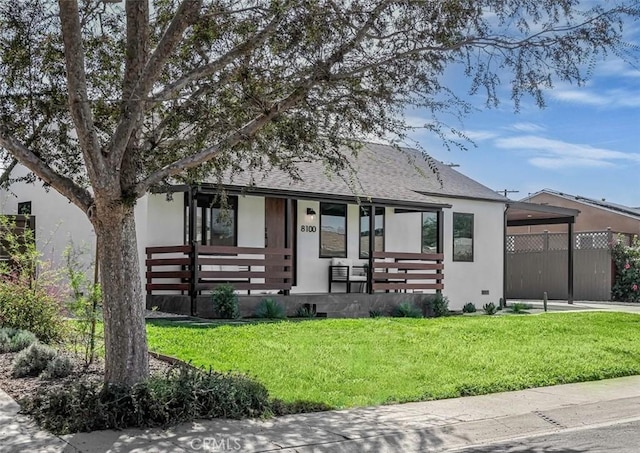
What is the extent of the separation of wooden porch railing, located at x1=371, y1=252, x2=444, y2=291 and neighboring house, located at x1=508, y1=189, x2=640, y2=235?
43.0ft

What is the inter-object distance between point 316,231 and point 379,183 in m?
2.69

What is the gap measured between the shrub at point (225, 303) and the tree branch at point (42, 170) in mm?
8087

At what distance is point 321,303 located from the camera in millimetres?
17953

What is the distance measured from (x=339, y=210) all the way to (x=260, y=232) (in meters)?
2.70

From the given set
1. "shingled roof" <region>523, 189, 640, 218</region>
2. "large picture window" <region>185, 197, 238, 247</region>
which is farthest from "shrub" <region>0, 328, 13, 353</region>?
"shingled roof" <region>523, 189, 640, 218</region>

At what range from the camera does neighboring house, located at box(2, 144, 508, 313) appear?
54.6 ft

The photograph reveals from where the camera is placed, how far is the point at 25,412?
7.26 m

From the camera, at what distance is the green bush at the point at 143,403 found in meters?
6.83

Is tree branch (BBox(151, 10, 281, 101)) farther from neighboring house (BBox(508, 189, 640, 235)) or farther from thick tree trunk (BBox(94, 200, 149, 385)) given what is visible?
neighboring house (BBox(508, 189, 640, 235))

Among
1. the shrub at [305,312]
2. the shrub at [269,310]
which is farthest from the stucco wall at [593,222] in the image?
the shrub at [269,310]

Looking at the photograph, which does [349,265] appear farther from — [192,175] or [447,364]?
[192,175]

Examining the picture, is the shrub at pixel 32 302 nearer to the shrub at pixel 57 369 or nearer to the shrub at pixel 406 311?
the shrub at pixel 57 369

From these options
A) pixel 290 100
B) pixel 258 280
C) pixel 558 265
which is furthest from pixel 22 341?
pixel 558 265

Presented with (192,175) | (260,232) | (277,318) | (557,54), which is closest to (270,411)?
(192,175)
